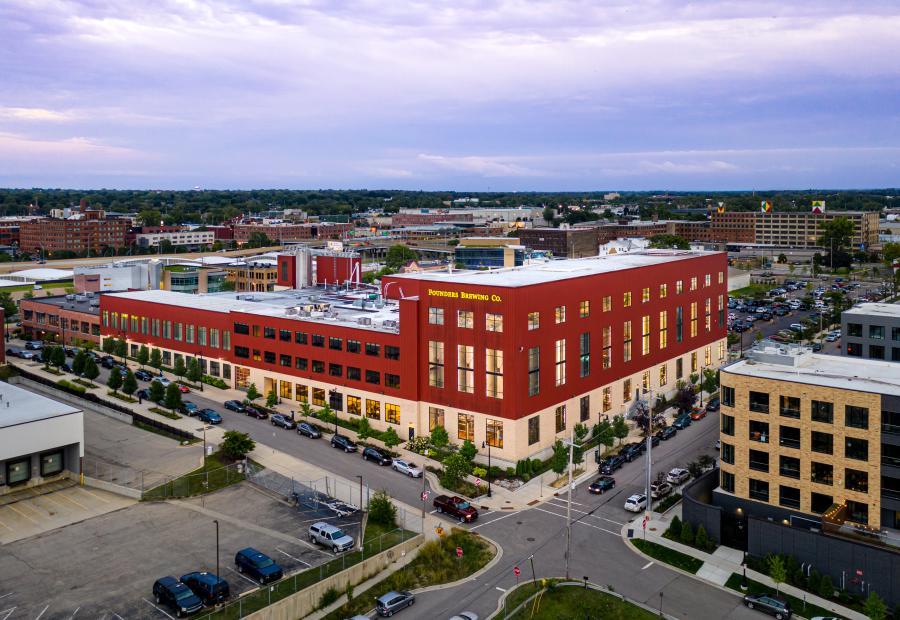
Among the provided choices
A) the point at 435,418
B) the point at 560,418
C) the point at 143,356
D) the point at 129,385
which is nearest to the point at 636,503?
the point at 560,418

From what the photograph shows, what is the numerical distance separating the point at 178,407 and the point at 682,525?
55470 mm

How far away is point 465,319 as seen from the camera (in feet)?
237

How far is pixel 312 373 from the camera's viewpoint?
8669cm

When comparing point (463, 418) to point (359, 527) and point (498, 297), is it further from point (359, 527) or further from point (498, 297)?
point (359, 527)

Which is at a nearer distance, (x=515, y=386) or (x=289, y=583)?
(x=289, y=583)

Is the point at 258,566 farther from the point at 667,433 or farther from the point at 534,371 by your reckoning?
the point at 667,433

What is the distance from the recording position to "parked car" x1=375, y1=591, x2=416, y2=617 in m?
45.1

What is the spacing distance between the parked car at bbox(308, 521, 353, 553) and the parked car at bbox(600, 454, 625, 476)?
2666 cm

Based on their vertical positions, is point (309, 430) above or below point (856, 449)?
below

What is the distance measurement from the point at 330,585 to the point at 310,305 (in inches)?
2180

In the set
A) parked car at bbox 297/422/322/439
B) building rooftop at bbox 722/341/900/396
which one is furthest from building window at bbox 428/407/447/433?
building rooftop at bbox 722/341/900/396

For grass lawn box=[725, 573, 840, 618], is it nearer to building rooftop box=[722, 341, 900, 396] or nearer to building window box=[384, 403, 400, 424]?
building rooftop box=[722, 341, 900, 396]

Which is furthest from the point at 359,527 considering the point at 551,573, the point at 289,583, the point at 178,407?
the point at 178,407

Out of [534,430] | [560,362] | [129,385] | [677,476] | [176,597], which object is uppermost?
[560,362]
